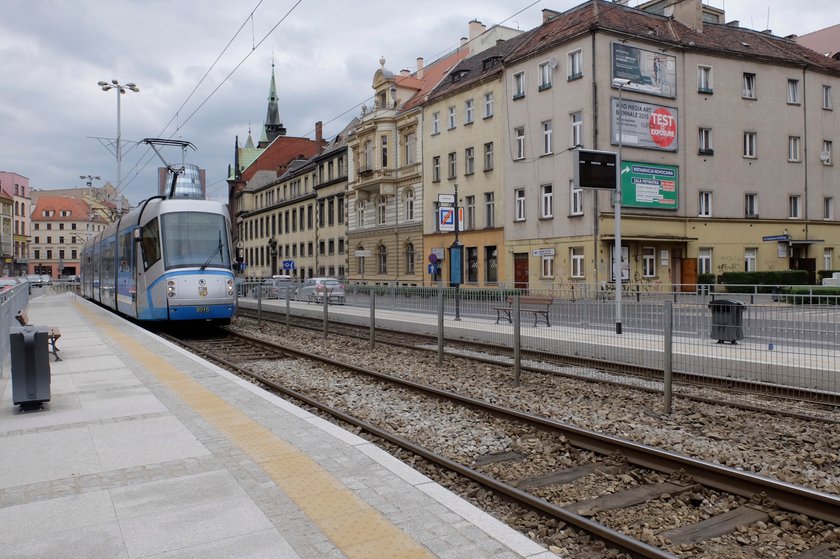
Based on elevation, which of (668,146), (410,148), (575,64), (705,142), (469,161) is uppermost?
(575,64)

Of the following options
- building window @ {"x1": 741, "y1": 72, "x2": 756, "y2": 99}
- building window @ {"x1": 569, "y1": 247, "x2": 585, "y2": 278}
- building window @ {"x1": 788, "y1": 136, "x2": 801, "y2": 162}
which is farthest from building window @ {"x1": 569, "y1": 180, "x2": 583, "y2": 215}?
building window @ {"x1": 788, "y1": 136, "x2": 801, "y2": 162}

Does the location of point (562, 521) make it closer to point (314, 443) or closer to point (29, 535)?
point (314, 443)

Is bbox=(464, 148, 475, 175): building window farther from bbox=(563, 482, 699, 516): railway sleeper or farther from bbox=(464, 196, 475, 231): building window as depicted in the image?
bbox=(563, 482, 699, 516): railway sleeper

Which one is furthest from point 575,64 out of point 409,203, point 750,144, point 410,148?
point 409,203

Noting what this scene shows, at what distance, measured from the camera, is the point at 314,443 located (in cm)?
617

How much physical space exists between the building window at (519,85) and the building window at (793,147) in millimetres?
15942

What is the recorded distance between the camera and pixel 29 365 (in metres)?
7.64

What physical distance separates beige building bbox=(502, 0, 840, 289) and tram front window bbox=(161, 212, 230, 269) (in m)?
19.9

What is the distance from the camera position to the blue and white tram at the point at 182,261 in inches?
660

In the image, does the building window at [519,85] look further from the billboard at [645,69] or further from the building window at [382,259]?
the building window at [382,259]

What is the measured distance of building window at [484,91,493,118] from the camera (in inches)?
1572

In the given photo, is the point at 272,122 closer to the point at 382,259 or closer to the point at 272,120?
the point at 272,120

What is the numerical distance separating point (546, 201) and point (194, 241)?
22.7 m

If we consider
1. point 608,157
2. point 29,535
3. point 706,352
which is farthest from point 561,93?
point 29,535
